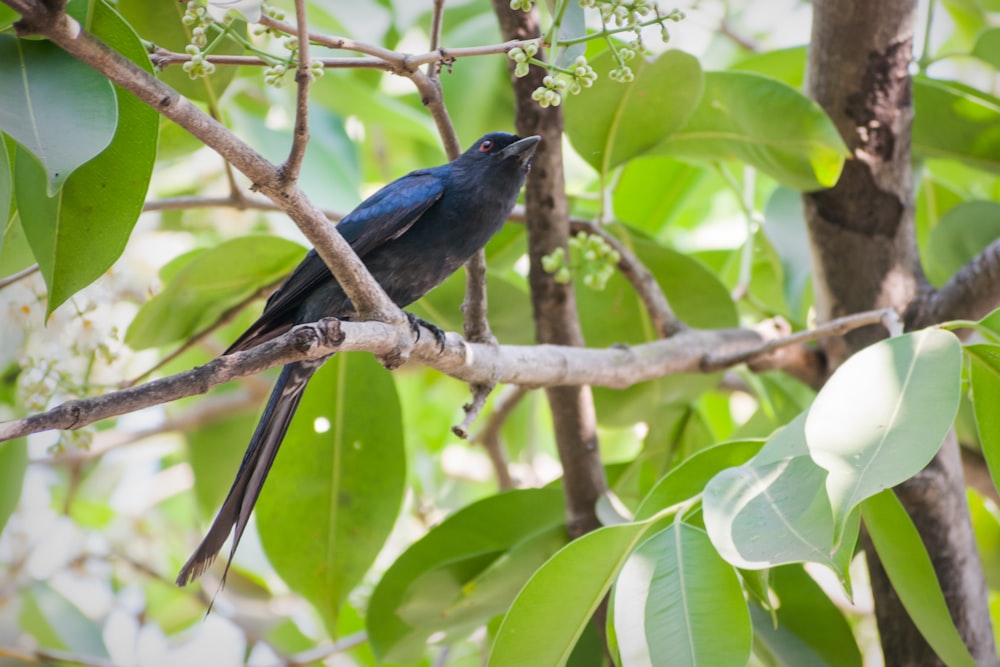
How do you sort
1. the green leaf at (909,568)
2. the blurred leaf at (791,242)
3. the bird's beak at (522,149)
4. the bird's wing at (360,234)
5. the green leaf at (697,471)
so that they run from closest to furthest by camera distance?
1. the green leaf at (909,568)
2. the green leaf at (697,471)
3. the bird's wing at (360,234)
4. the bird's beak at (522,149)
5. the blurred leaf at (791,242)

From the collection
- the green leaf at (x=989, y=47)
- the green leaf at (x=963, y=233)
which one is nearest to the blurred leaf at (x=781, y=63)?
the green leaf at (x=989, y=47)

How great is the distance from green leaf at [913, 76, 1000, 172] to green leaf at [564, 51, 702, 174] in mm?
737

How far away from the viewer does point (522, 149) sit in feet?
7.77

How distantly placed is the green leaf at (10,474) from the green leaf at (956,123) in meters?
2.51

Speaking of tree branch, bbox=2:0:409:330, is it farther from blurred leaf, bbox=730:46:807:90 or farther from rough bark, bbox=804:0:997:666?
blurred leaf, bbox=730:46:807:90

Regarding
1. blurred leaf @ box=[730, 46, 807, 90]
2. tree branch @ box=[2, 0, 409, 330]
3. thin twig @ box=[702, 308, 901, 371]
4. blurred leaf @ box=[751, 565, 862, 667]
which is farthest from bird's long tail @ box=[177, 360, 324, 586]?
blurred leaf @ box=[730, 46, 807, 90]

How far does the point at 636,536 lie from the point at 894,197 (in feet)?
4.46

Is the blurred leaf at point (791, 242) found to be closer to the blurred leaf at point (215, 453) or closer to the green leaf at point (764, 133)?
the green leaf at point (764, 133)

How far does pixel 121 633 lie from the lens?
3416 millimetres

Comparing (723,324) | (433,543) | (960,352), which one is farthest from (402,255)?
(960,352)

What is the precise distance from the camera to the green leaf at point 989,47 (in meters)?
2.66

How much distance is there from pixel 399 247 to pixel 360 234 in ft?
0.35

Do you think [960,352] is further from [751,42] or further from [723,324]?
[751,42]

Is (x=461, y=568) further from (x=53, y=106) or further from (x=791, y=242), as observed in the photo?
(x=53, y=106)
